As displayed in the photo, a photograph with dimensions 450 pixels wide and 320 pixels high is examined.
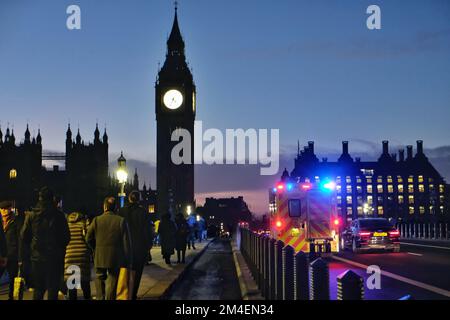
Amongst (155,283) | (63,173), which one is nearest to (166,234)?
(155,283)

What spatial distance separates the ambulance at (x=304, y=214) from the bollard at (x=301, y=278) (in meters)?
15.1

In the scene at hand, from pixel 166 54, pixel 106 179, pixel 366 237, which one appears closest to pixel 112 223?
pixel 366 237

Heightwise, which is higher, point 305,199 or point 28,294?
point 305,199

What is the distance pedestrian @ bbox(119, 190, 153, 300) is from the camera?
12.2 meters

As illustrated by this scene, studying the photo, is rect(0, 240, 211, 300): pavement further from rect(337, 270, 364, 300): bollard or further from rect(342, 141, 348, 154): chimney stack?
rect(342, 141, 348, 154): chimney stack

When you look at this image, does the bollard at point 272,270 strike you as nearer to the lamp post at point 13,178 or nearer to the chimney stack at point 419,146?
the lamp post at point 13,178

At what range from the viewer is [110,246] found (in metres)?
10.3

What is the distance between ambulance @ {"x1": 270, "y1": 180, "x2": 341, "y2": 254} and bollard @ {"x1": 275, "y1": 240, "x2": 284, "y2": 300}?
12482mm

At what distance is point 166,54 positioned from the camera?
162500 millimetres

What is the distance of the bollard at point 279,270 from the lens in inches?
424

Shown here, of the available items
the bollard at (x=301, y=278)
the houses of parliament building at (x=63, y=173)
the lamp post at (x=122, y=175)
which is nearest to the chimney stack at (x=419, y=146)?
the houses of parliament building at (x=63, y=173)

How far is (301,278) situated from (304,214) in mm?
15381

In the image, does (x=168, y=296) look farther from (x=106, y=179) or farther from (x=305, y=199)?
(x=106, y=179)
